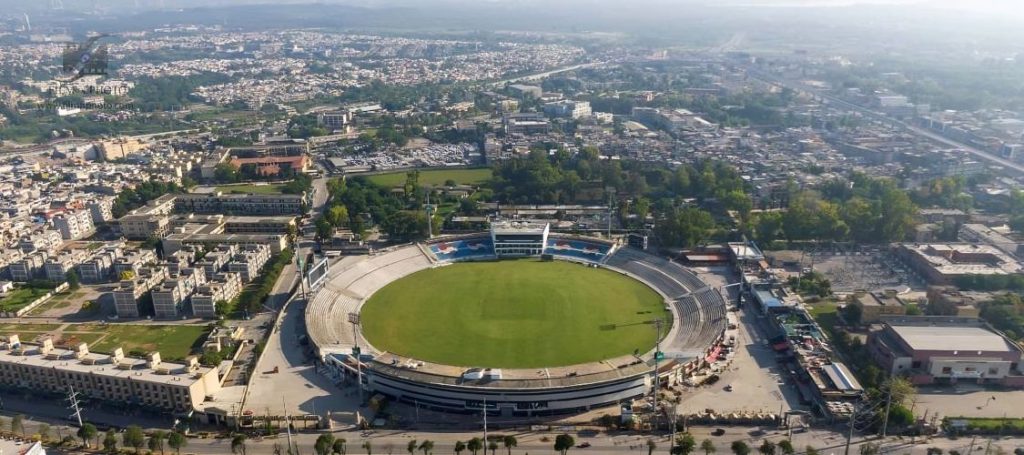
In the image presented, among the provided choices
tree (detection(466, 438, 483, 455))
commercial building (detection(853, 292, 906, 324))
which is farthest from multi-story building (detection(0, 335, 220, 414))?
commercial building (detection(853, 292, 906, 324))

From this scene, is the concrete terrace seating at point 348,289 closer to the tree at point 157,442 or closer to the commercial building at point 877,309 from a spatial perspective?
the tree at point 157,442

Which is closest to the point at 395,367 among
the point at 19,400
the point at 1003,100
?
the point at 19,400

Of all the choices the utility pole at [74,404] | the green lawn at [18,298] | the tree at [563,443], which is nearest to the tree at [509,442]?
the tree at [563,443]

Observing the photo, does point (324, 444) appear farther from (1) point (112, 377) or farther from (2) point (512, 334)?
(2) point (512, 334)

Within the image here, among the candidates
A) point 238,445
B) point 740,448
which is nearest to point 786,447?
point 740,448

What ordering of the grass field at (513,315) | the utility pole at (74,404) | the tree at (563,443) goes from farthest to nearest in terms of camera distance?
1. the grass field at (513,315)
2. the utility pole at (74,404)
3. the tree at (563,443)

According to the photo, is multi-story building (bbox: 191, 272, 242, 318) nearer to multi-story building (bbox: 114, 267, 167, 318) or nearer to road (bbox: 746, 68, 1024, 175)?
multi-story building (bbox: 114, 267, 167, 318)

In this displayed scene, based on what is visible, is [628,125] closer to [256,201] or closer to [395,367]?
[256,201]

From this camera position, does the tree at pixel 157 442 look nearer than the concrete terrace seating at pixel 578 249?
Yes
